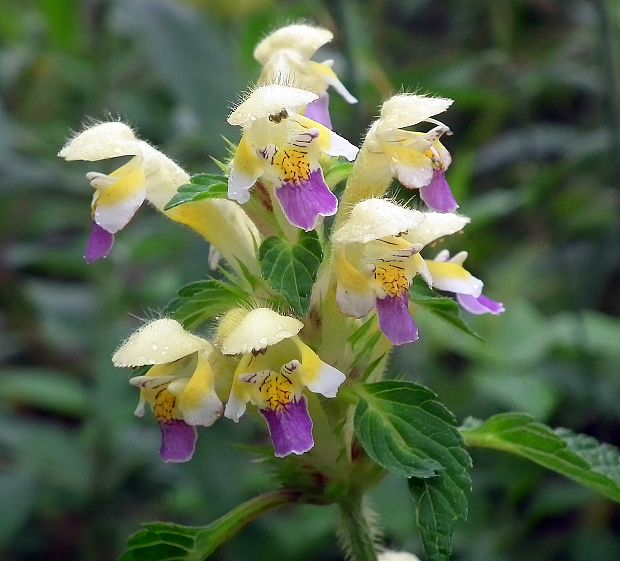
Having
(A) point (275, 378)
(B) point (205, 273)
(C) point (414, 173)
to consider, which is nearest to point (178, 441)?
(A) point (275, 378)

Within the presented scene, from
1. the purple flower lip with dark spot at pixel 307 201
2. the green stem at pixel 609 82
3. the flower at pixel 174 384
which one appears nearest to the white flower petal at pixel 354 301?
the purple flower lip with dark spot at pixel 307 201

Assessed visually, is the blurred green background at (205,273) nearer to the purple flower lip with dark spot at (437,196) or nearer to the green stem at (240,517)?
the purple flower lip with dark spot at (437,196)

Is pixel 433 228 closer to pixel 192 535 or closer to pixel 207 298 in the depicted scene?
pixel 207 298


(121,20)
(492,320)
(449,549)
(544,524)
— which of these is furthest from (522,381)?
(121,20)

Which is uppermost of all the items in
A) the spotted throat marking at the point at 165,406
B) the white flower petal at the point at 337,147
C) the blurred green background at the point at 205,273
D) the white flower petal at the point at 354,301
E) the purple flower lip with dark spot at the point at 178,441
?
the white flower petal at the point at 337,147

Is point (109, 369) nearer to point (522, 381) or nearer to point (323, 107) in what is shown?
point (522, 381)

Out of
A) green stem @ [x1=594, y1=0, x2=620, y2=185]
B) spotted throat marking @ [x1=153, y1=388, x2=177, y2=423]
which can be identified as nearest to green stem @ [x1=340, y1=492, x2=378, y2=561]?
spotted throat marking @ [x1=153, y1=388, x2=177, y2=423]
